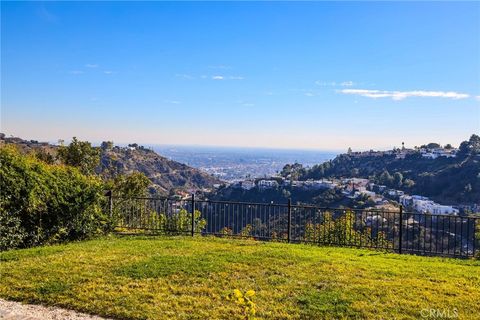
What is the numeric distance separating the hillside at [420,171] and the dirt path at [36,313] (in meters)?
27.0

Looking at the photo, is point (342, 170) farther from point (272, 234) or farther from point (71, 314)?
point (71, 314)

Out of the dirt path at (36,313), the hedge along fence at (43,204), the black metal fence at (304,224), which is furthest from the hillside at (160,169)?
the dirt path at (36,313)

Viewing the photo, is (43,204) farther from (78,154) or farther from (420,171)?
(420,171)

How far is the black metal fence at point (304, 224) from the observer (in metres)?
9.48

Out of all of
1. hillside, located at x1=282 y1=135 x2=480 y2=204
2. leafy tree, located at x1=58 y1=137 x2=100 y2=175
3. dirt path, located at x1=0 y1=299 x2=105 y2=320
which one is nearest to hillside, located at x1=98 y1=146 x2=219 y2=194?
hillside, located at x1=282 y1=135 x2=480 y2=204

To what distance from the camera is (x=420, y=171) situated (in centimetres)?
3784

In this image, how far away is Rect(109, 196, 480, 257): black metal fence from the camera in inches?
373

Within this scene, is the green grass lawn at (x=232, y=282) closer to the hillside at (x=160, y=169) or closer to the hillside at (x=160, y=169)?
the hillside at (x=160, y=169)

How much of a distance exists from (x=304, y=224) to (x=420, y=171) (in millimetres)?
30702

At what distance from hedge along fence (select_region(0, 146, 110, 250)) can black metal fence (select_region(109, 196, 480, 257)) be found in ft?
3.34

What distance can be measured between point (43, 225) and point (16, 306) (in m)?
4.10

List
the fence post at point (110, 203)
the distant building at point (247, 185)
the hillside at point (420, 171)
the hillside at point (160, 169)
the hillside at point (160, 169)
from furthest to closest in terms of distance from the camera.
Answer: the hillside at point (160, 169), the hillside at point (160, 169), the distant building at point (247, 185), the hillside at point (420, 171), the fence post at point (110, 203)

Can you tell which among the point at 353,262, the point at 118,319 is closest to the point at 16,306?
the point at 118,319

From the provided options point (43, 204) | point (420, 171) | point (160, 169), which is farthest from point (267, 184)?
point (43, 204)
